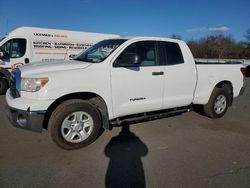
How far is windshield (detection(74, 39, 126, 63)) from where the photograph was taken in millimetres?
4517

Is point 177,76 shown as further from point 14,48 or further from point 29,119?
point 14,48

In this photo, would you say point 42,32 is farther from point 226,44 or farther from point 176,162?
point 226,44

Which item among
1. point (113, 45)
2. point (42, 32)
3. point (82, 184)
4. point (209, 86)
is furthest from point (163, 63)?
point (42, 32)

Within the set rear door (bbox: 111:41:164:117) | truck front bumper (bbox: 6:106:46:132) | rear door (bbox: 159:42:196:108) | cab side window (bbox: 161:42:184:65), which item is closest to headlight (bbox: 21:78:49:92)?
truck front bumper (bbox: 6:106:46:132)

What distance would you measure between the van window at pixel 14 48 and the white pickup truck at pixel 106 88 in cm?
608

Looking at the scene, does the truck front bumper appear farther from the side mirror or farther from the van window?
the van window

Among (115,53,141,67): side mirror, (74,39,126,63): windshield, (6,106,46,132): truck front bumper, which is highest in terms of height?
(74,39,126,63): windshield

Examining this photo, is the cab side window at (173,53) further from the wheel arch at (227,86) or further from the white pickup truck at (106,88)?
the wheel arch at (227,86)

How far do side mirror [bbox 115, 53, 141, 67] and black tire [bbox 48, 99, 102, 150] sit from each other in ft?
3.01

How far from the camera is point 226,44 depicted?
46469mm

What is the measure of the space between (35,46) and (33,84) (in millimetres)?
7425

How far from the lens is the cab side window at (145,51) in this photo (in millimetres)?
4734

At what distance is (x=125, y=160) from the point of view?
378cm

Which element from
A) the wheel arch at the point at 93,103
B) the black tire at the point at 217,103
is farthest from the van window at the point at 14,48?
the black tire at the point at 217,103
